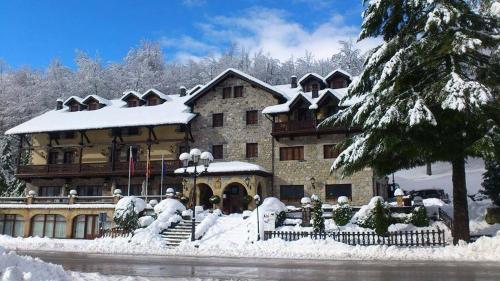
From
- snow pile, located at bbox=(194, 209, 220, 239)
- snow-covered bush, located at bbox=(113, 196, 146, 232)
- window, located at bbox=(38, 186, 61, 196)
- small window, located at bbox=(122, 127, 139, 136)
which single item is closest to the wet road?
snow pile, located at bbox=(194, 209, 220, 239)

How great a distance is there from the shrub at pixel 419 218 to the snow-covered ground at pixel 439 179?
89.2 feet

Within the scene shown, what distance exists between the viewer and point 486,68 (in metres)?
18.9

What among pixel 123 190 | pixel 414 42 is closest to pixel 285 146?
pixel 123 190

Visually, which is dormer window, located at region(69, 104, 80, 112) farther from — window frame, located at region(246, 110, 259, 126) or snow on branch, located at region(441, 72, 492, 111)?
snow on branch, located at region(441, 72, 492, 111)

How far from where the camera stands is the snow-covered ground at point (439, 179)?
53.8 meters

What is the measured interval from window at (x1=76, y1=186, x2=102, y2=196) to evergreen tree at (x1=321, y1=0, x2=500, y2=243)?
27.1 m

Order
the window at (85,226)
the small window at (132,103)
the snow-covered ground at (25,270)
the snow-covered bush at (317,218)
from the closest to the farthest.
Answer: the snow-covered ground at (25,270) → the snow-covered bush at (317,218) → the window at (85,226) → the small window at (132,103)

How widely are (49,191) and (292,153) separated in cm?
2287

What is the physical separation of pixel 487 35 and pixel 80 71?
63.9 metres

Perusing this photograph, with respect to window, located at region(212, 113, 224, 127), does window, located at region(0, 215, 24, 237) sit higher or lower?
lower

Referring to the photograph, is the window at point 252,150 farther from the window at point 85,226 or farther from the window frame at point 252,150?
the window at point 85,226

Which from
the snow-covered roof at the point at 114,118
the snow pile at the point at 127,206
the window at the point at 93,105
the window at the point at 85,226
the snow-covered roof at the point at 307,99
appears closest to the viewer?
the snow pile at the point at 127,206

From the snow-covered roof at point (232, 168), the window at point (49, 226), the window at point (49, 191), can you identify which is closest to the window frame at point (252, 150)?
the snow-covered roof at point (232, 168)

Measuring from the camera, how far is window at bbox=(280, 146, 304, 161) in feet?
119
